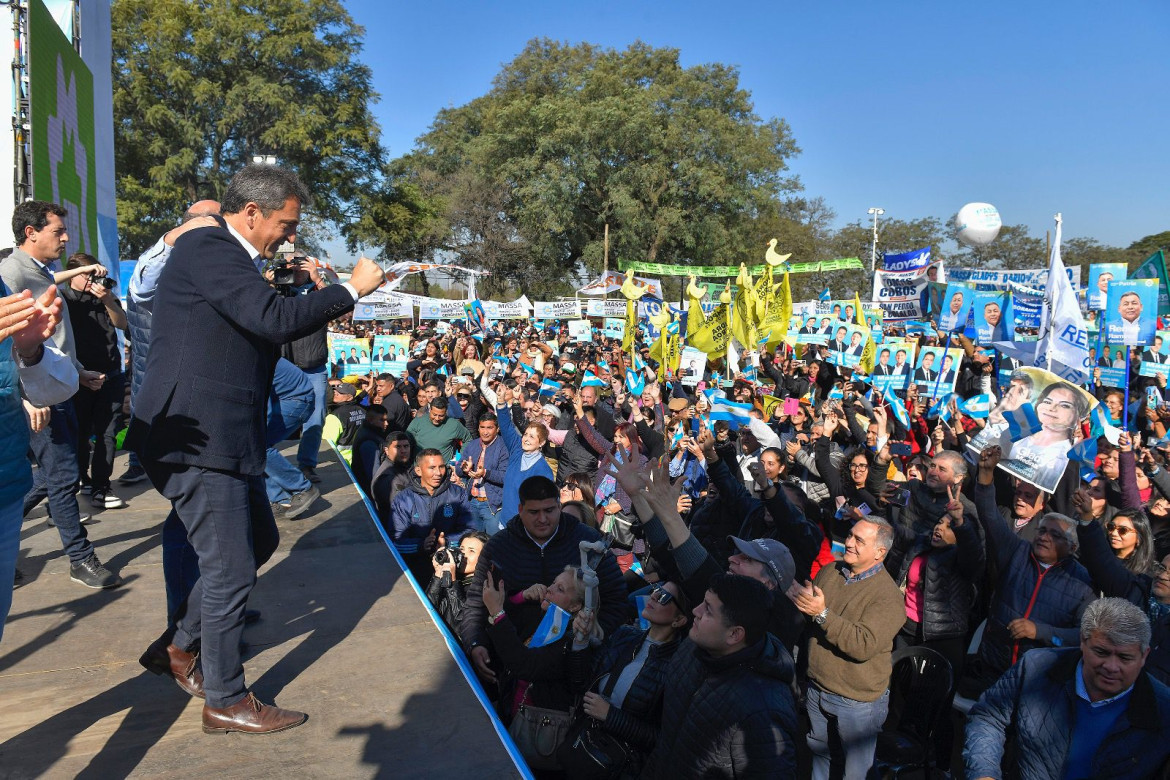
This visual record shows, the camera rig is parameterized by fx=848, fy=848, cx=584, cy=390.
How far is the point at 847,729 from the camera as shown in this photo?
403 centimetres

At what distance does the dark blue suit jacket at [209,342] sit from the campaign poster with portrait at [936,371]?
8957 mm

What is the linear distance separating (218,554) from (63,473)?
6.13ft

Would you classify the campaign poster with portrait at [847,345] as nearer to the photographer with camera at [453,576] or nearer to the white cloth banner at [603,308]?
the photographer with camera at [453,576]

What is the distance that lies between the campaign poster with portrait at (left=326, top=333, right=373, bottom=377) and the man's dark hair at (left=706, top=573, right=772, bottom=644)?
36.8ft

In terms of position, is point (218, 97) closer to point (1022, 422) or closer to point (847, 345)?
point (847, 345)

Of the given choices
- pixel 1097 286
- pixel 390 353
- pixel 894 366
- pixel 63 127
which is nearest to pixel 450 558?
pixel 63 127

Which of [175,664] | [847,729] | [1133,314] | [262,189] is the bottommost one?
[847,729]

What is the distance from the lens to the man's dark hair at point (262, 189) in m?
2.63

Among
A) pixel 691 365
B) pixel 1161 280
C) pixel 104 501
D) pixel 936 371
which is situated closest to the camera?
pixel 104 501

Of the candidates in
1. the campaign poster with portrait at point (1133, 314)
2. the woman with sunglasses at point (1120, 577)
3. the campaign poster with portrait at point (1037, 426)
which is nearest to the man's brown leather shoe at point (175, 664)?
the woman with sunglasses at point (1120, 577)

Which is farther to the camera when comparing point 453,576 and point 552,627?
point 453,576

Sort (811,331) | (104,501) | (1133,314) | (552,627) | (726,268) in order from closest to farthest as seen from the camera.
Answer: (552,627) < (104,501) < (1133,314) < (811,331) < (726,268)

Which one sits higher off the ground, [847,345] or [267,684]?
[847,345]

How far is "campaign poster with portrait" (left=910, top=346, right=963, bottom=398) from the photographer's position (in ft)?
32.6
